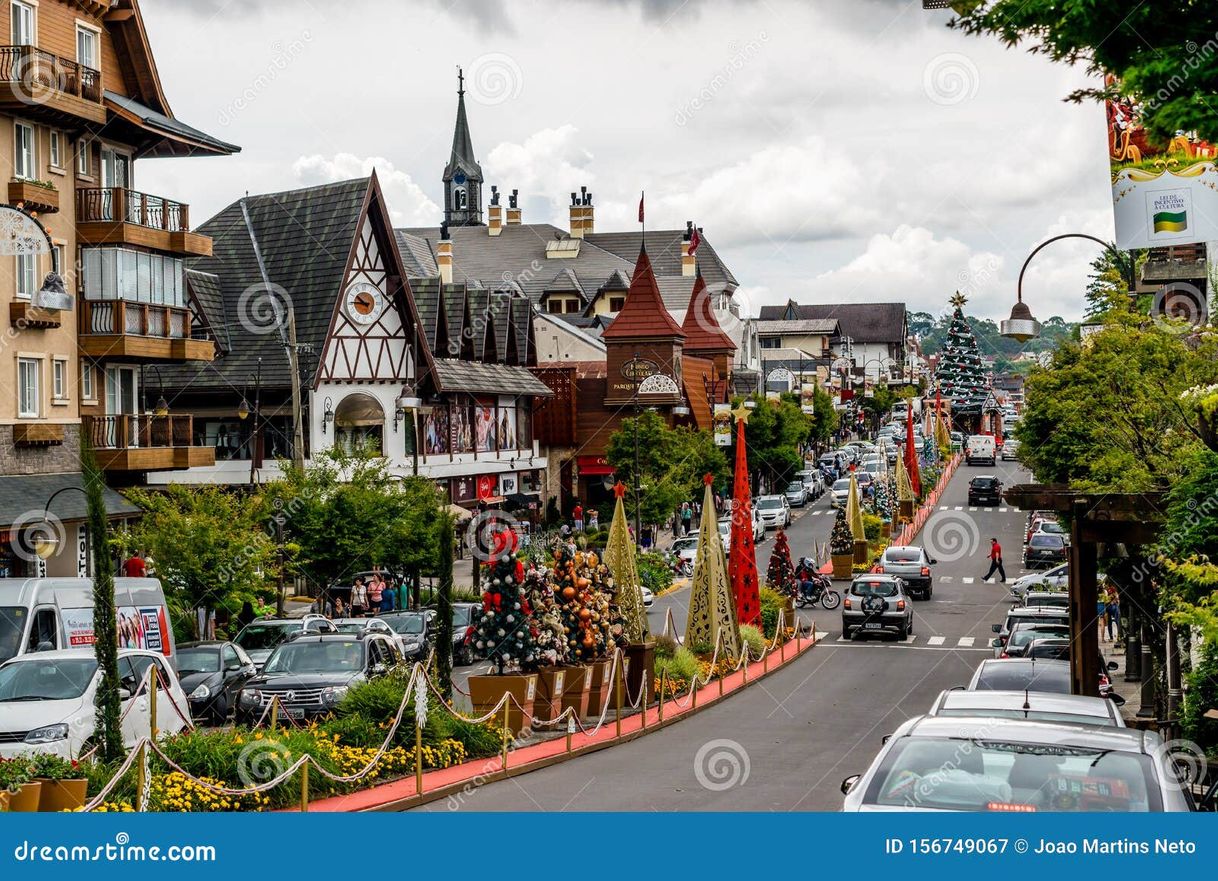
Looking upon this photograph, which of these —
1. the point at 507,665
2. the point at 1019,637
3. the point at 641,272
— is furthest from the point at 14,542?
the point at 641,272

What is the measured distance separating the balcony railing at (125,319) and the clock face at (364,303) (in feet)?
47.3

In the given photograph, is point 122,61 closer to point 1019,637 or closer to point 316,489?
point 316,489

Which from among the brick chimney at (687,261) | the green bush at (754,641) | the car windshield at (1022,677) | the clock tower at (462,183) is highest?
the clock tower at (462,183)

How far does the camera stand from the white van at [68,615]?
21156 mm

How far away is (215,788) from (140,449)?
2501 cm

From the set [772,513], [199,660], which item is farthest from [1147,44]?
[772,513]

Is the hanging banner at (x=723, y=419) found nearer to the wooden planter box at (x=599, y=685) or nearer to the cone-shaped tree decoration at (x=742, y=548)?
the cone-shaped tree decoration at (x=742, y=548)

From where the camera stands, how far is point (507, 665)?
72.3 ft

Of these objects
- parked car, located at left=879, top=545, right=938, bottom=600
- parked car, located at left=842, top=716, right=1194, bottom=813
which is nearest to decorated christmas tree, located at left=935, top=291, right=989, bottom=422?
parked car, located at left=879, top=545, right=938, bottom=600

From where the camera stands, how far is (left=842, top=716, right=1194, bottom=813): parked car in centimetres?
868

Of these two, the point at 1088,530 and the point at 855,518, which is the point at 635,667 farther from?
the point at 855,518

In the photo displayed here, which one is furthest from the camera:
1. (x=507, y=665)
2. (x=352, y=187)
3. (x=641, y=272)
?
(x=641, y=272)

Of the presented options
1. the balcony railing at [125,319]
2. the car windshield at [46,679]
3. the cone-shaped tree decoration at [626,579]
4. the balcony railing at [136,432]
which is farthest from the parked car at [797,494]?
the car windshield at [46,679]

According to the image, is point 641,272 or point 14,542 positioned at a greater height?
point 641,272
